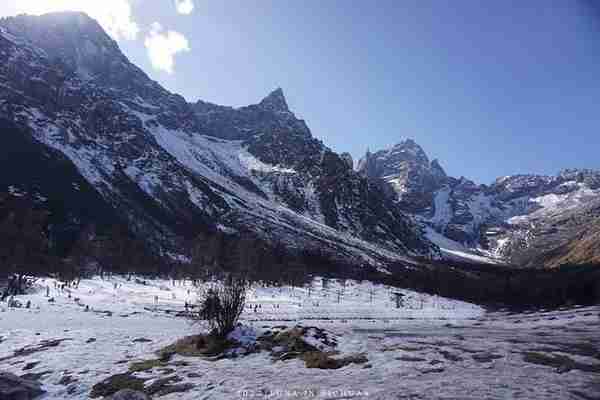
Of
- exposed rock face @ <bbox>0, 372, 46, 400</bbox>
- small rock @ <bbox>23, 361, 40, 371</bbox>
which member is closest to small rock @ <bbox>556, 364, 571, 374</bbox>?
exposed rock face @ <bbox>0, 372, 46, 400</bbox>

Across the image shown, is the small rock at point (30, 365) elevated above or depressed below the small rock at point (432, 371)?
below

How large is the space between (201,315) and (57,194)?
165344 millimetres

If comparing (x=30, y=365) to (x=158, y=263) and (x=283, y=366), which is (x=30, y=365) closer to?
(x=283, y=366)

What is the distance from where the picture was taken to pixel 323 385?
81.6 feet

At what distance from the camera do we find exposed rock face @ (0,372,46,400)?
23.4 m

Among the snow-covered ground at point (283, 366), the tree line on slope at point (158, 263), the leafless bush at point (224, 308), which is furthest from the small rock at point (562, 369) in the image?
the tree line on slope at point (158, 263)

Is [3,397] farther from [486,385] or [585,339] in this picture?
[585,339]

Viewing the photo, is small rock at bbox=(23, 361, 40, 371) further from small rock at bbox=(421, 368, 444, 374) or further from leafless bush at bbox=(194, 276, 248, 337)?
small rock at bbox=(421, 368, 444, 374)

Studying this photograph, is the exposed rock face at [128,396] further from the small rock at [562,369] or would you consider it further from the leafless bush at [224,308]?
the small rock at [562,369]

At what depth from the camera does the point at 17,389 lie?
2398 centimetres

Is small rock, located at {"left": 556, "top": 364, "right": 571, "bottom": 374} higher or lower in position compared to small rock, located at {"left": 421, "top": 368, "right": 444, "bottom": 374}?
higher

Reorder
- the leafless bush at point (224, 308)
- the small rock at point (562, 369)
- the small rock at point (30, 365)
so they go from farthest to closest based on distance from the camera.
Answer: the leafless bush at point (224, 308), the small rock at point (30, 365), the small rock at point (562, 369)

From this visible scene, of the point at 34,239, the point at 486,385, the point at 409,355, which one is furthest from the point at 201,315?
the point at 34,239

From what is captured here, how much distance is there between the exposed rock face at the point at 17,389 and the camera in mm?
23406
